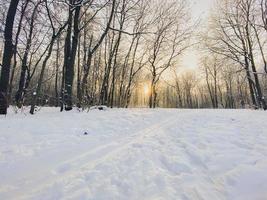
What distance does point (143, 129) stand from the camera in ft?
26.0

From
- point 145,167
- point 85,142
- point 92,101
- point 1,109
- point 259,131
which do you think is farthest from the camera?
point 92,101

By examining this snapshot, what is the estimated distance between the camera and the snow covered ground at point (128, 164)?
10.9 ft

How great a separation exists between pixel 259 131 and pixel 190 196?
484 centimetres

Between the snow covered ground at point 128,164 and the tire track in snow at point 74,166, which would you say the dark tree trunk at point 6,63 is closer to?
the snow covered ground at point 128,164

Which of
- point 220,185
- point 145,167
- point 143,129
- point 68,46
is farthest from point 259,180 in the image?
point 68,46

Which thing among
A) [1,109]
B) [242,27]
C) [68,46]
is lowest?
[1,109]

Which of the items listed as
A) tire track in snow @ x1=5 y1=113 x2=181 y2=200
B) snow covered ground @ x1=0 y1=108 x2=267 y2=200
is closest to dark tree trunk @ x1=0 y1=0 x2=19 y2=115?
snow covered ground @ x1=0 y1=108 x2=267 y2=200

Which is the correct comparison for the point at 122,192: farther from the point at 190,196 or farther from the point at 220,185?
the point at 220,185

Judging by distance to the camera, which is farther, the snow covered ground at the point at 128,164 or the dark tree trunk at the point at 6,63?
the dark tree trunk at the point at 6,63

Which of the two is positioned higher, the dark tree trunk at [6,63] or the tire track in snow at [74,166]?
the dark tree trunk at [6,63]

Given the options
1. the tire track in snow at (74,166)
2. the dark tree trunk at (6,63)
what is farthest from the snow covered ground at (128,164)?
the dark tree trunk at (6,63)

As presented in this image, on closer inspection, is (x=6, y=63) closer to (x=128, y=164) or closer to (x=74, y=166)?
(x=74, y=166)

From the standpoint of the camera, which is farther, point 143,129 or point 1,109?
point 1,109

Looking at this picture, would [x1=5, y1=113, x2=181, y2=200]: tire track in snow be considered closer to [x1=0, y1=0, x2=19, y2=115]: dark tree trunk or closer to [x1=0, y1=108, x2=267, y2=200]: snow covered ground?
[x1=0, y1=108, x2=267, y2=200]: snow covered ground
